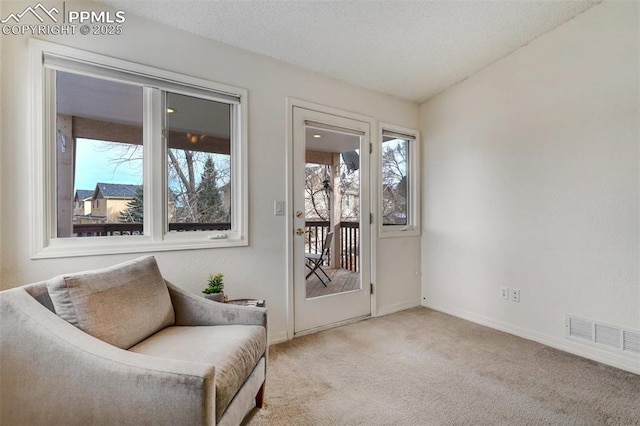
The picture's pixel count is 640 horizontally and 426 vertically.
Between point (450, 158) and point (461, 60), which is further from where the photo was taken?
point (450, 158)

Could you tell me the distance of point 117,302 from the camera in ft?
4.39

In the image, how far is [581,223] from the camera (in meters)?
2.35

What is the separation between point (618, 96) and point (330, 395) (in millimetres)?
2877

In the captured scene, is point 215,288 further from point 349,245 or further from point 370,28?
point 370,28

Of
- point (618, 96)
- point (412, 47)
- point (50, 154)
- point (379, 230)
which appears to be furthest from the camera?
point (379, 230)

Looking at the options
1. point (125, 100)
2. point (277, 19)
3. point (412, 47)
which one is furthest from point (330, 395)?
point (412, 47)

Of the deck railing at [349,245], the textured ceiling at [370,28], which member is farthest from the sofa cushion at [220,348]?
the textured ceiling at [370,28]

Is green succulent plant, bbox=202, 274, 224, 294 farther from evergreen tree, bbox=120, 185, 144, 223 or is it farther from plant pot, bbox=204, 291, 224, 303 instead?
evergreen tree, bbox=120, 185, 144, 223

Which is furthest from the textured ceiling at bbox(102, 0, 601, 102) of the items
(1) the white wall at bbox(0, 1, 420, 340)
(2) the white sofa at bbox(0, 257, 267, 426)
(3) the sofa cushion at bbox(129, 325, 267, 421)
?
(3) the sofa cushion at bbox(129, 325, 267, 421)

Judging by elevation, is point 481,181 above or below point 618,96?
below

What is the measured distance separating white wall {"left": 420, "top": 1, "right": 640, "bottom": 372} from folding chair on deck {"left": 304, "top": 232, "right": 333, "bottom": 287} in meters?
1.32

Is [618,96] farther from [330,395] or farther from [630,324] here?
[330,395]

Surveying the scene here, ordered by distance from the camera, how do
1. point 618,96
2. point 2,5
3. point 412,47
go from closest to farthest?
point 2,5 < point 618,96 < point 412,47

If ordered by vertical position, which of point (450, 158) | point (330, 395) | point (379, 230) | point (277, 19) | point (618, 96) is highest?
point (277, 19)
